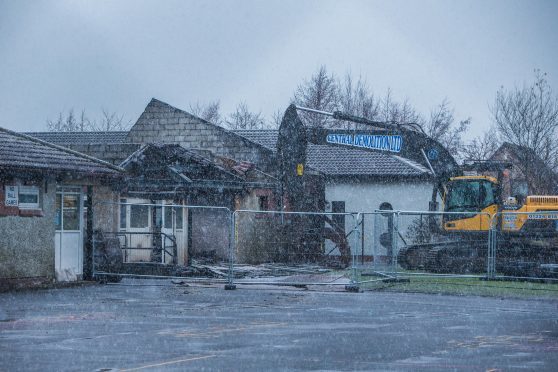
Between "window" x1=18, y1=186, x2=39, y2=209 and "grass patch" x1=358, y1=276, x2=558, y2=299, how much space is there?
8.54 m

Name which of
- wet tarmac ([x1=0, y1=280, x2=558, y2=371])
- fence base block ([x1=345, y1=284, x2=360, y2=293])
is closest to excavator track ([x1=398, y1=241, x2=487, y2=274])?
fence base block ([x1=345, y1=284, x2=360, y2=293])

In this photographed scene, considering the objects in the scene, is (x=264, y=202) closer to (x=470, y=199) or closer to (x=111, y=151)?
(x=111, y=151)

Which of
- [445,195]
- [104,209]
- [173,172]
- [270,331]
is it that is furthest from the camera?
[173,172]

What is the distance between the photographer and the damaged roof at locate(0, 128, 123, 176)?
79.8 feet

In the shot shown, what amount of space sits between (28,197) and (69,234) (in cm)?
214

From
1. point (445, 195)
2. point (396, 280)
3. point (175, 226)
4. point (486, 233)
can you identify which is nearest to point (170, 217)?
point (175, 226)

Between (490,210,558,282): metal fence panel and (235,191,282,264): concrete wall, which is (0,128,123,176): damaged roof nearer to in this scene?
(235,191,282,264): concrete wall

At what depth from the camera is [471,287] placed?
25391 mm

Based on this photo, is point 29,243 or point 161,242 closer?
point 29,243

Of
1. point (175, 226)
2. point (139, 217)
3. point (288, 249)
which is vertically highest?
point (139, 217)

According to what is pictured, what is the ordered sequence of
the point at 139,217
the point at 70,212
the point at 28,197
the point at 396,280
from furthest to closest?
1. the point at 139,217
2. the point at 70,212
3. the point at 396,280
4. the point at 28,197

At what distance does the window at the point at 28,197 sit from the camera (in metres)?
24.7

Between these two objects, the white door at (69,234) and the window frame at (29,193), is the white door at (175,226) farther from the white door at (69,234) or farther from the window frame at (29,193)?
the window frame at (29,193)

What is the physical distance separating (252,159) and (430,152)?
34.7 feet
